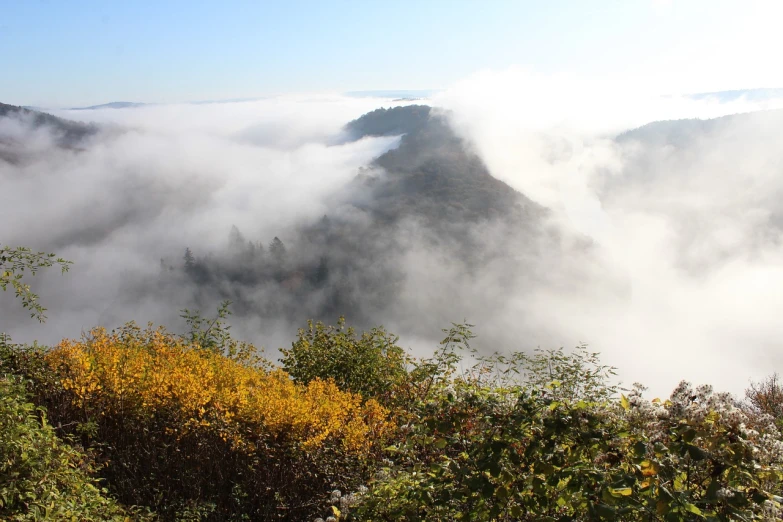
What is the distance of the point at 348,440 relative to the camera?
6285 millimetres

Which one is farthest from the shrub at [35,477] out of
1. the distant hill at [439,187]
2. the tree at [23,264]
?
the distant hill at [439,187]

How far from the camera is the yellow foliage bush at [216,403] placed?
20.8 ft

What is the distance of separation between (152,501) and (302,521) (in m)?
1.79

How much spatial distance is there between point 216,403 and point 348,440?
172cm

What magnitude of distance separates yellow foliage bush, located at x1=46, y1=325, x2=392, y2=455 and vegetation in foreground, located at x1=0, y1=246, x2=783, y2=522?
2 centimetres

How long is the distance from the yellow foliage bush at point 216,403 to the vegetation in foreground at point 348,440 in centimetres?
2

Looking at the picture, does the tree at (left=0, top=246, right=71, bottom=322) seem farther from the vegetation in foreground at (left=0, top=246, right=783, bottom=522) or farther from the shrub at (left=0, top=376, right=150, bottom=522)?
the shrub at (left=0, top=376, right=150, bottom=522)

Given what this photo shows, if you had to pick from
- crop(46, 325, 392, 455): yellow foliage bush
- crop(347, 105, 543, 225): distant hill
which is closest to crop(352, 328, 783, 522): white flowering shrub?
crop(46, 325, 392, 455): yellow foliage bush

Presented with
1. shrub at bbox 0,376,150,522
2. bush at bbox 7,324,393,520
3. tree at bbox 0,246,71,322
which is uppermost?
tree at bbox 0,246,71,322

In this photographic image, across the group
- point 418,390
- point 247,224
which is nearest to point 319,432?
point 418,390

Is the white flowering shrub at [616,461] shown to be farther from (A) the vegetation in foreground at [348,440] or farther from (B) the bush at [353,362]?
(B) the bush at [353,362]

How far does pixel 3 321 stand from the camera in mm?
123875

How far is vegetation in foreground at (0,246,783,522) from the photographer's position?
278 centimetres

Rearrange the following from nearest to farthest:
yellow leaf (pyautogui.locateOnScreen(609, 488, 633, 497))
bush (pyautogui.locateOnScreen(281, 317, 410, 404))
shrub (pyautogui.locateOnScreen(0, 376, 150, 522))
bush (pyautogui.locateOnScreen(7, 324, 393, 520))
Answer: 1. yellow leaf (pyautogui.locateOnScreen(609, 488, 633, 497))
2. shrub (pyautogui.locateOnScreen(0, 376, 150, 522))
3. bush (pyautogui.locateOnScreen(7, 324, 393, 520))
4. bush (pyautogui.locateOnScreen(281, 317, 410, 404))
